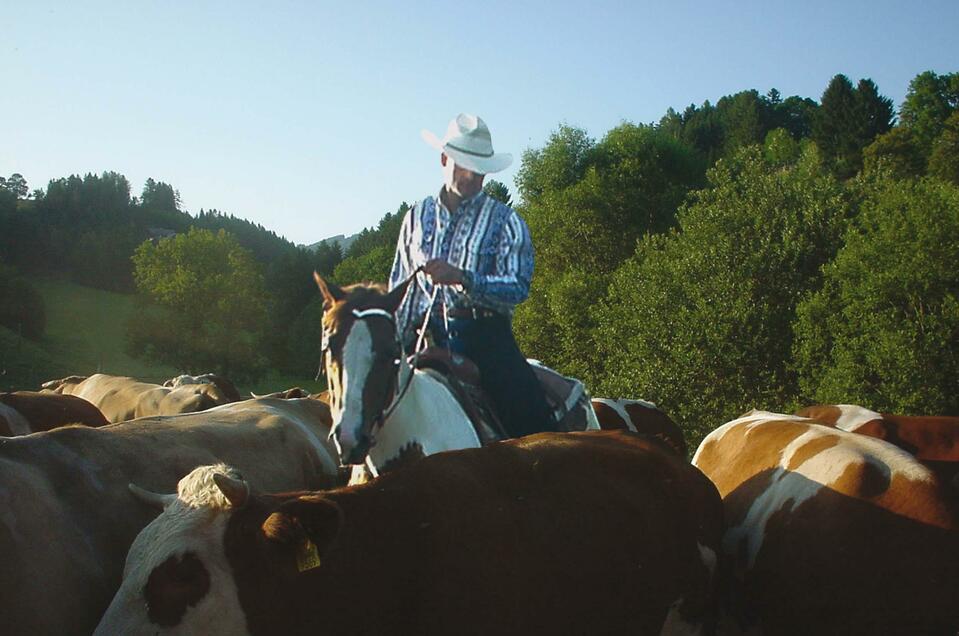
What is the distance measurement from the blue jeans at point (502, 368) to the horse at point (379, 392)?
281 millimetres

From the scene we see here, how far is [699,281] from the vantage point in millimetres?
25344

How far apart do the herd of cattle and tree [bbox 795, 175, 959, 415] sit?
618 inches

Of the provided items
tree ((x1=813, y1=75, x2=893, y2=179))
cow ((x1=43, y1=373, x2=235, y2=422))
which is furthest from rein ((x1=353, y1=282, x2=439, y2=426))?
tree ((x1=813, y1=75, x2=893, y2=179))

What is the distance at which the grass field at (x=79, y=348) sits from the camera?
50.4 meters

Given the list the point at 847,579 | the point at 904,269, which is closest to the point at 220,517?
the point at 847,579

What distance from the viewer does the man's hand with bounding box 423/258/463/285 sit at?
5.16 meters

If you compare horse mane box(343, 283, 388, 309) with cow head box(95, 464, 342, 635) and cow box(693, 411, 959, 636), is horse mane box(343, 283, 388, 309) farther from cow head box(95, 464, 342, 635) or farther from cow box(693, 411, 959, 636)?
cow box(693, 411, 959, 636)

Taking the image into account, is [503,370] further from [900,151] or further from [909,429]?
[900,151]

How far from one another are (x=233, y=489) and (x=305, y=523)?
31 cm

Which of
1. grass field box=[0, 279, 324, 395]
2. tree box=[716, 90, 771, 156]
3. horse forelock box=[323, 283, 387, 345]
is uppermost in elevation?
tree box=[716, 90, 771, 156]

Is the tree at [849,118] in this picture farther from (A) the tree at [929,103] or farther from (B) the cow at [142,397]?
(B) the cow at [142,397]

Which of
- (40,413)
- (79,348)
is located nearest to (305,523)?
(40,413)

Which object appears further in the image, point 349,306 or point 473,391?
point 473,391

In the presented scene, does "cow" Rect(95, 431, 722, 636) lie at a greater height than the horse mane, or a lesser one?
lesser
